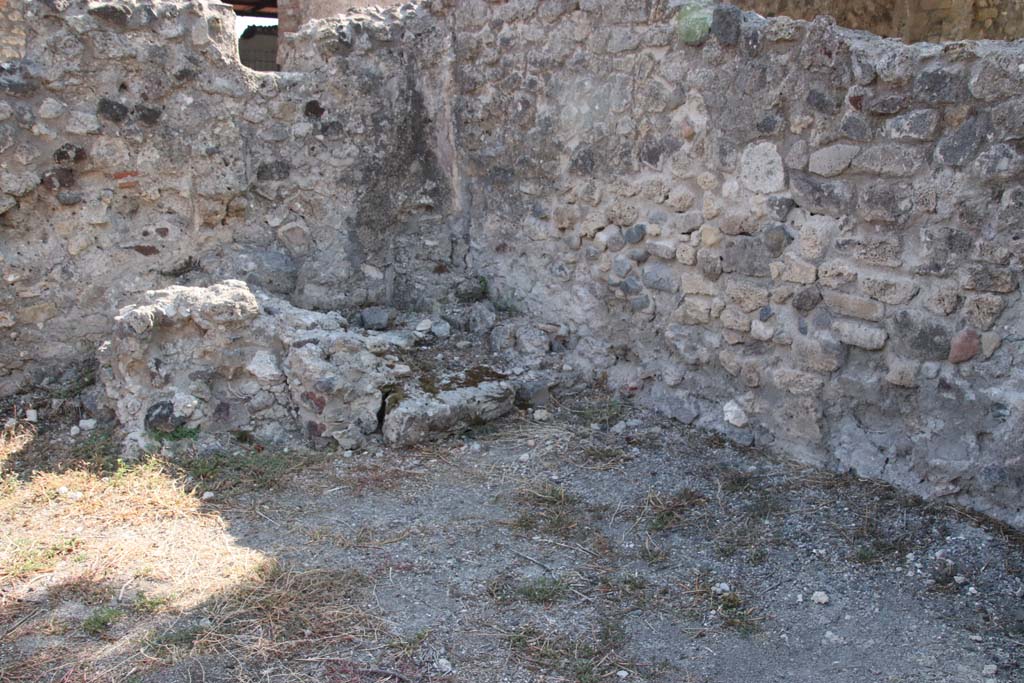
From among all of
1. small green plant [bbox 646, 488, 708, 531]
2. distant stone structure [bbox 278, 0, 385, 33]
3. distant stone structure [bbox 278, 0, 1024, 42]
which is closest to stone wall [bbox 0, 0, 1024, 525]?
small green plant [bbox 646, 488, 708, 531]

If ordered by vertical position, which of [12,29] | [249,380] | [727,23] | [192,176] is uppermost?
[727,23]

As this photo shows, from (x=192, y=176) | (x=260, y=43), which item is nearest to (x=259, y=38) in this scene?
(x=260, y=43)

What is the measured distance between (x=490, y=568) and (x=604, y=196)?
1983mm

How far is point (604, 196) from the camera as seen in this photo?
4422 mm

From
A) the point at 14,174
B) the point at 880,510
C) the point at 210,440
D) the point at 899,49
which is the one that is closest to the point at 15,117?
the point at 14,174

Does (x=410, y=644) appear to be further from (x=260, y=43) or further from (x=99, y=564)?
(x=260, y=43)

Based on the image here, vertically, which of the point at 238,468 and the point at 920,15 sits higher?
the point at 920,15

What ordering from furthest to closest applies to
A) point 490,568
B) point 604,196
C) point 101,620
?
point 604,196 < point 490,568 < point 101,620

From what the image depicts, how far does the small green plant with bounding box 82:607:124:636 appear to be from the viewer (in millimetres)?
2809

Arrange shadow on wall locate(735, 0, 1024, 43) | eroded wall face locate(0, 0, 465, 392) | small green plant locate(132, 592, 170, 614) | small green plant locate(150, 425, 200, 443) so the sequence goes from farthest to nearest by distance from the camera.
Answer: shadow on wall locate(735, 0, 1024, 43) < eroded wall face locate(0, 0, 465, 392) < small green plant locate(150, 425, 200, 443) < small green plant locate(132, 592, 170, 614)

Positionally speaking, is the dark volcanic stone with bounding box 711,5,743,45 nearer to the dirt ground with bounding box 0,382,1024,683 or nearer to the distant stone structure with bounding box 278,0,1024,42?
the dirt ground with bounding box 0,382,1024,683

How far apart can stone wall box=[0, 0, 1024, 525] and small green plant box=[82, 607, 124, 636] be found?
211 cm

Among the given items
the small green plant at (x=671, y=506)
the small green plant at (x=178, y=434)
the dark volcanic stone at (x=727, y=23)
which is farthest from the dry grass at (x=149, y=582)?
the dark volcanic stone at (x=727, y=23)

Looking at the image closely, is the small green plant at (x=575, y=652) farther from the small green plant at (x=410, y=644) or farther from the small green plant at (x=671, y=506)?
the small green plant at (x=671, y=506)
